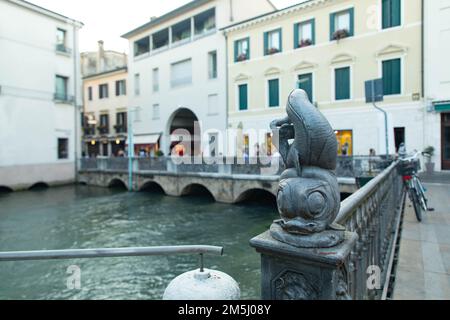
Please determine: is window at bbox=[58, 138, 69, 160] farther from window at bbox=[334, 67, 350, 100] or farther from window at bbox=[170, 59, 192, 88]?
window at bbox=[334, 67, 350, 100]

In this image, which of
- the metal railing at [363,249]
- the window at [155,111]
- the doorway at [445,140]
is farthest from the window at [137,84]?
the metal railing at [363,249]

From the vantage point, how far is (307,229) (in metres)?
1.68

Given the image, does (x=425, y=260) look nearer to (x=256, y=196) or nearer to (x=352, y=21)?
(x=256, y=196)

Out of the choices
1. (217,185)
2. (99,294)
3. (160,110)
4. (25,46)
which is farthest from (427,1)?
(25,46)

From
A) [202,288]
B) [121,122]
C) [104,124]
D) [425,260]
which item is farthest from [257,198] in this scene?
[104,124]

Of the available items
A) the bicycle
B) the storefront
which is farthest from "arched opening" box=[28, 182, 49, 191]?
the bicycle

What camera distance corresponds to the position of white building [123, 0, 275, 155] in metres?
24.5

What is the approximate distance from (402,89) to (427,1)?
4118 millimetres

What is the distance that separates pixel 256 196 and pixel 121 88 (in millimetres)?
21882

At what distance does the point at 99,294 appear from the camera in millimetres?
7051

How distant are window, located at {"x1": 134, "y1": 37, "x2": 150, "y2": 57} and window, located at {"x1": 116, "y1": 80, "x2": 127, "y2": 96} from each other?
11.8ft

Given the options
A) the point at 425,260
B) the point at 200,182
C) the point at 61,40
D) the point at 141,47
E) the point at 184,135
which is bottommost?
the point at 200,182

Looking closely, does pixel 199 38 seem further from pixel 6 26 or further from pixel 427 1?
pixel 427 1

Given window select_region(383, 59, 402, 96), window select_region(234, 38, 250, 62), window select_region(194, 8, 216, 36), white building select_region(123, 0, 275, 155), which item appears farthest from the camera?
window select_region(194, 8, 216, 36)
